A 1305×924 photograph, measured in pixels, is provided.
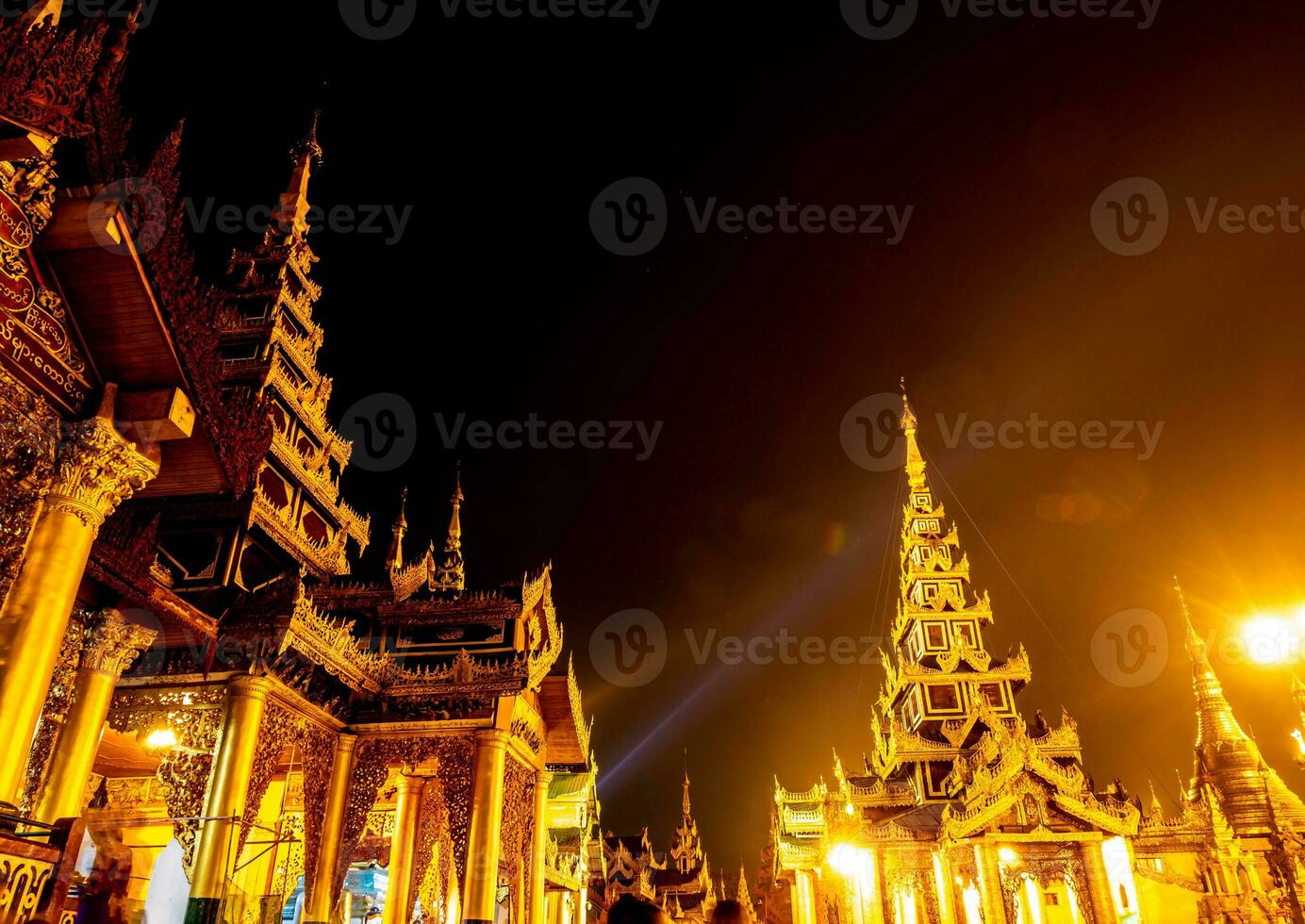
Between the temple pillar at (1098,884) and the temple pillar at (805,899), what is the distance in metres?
15.0

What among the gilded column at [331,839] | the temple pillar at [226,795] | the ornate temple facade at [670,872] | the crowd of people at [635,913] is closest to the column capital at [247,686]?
the temple pillar at [226,795]

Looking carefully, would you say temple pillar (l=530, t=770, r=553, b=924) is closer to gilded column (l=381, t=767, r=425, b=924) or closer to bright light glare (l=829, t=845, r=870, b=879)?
gilded column (l=381, t=767, r=425, b=924)

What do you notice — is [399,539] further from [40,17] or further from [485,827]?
[40,17]

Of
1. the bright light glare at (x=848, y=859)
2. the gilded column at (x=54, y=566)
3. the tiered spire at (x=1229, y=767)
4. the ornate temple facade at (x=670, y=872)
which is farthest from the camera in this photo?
the ornate temple facade at (x=670, y=872)

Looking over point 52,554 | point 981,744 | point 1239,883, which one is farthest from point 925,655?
point 52,554

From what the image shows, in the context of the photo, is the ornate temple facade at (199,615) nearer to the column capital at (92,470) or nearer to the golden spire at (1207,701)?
the column capital at (92,470)

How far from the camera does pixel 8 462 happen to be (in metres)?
5.58

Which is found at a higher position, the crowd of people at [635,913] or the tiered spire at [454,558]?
the tiered spire at [454,558]

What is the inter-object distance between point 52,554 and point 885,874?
88.8 ft

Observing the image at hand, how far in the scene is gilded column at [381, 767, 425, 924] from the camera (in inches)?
546

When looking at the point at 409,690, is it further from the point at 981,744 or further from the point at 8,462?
the point at 981,744

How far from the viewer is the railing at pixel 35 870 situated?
4293 millimetres

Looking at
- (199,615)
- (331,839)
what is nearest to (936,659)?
(331,839)

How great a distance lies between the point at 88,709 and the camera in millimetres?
7707
